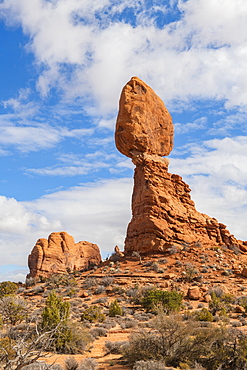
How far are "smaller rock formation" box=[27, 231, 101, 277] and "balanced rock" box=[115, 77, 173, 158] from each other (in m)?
17.5

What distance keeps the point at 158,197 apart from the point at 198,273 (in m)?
9.16

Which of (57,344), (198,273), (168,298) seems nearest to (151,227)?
(198,273)

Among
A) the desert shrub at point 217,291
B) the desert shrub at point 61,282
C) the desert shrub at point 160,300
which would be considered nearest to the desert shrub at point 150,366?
the desert shrub at point 160,300

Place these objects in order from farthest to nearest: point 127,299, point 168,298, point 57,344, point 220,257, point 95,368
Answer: point 220,257
point 127,299
point 168,298
point 57,344
point 95,368

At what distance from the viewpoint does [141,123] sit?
135 feet

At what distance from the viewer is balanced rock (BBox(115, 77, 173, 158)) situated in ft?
133

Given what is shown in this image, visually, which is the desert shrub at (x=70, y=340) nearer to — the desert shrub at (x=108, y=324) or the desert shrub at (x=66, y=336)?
the desert shrub at (x=66, y=336)

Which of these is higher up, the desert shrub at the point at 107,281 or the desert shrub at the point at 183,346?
the desert shrub at the point at 107,281

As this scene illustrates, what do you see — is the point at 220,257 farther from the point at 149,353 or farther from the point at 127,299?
the point at 149,353

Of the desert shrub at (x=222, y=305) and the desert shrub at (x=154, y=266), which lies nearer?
the desert shrub at (x=222, y=305)

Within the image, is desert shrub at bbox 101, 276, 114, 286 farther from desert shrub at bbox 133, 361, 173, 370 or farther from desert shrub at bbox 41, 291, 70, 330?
desert shrub at bbox 133, 361, 173, 370

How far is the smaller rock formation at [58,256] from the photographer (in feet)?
154

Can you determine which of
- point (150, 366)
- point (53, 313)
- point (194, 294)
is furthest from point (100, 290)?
point (150, 366)

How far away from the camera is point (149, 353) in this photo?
10.7 m
